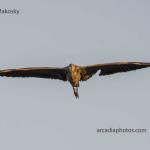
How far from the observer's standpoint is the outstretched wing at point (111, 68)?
5.98m

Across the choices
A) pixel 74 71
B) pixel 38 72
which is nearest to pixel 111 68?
pixel 74 71

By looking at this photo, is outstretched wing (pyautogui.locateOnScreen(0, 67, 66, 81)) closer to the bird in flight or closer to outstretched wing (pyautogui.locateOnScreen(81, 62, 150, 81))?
the bird in flight

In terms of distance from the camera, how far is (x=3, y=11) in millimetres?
6008

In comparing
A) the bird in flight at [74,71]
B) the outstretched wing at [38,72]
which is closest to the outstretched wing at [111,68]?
the bird in flight at [74,71]

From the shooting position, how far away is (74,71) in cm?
592

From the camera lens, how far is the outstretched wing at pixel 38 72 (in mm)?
5895

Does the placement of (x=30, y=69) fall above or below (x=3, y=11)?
below

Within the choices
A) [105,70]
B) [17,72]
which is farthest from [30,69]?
[105,70]

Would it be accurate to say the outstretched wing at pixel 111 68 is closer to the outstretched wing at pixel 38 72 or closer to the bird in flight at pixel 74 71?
the bird in flight at pixel 74 71

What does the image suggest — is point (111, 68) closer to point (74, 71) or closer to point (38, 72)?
point (74, 71)

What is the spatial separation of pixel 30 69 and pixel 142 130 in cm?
84

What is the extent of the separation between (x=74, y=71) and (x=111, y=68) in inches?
10.9

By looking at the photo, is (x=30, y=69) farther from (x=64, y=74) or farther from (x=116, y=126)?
(x=116, y=126)

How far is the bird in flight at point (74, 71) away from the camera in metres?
5.92
